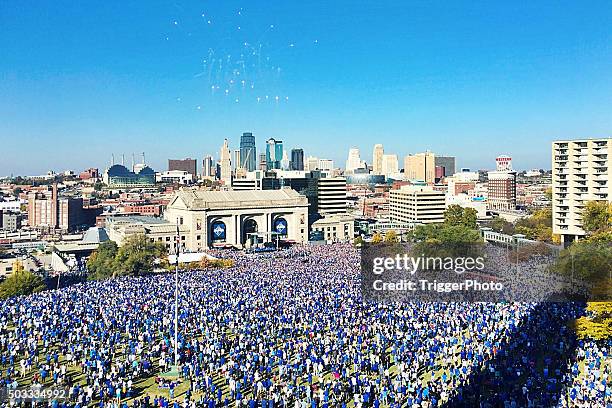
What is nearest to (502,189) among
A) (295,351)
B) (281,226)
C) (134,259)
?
(281,226)

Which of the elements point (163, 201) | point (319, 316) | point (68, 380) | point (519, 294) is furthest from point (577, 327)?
point (163, 201)

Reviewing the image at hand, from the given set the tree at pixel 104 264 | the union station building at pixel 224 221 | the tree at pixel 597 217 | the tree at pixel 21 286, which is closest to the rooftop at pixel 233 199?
the union station building at pixel 224 221

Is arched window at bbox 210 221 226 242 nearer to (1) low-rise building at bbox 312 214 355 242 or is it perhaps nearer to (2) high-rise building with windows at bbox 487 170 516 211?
(1) low-rise building at bbox 312 214 355 242

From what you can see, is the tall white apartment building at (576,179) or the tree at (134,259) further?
the tall white apartment building at (576,179)

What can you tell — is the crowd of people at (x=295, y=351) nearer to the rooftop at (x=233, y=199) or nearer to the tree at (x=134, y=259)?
the tree at (x=134, y=259)

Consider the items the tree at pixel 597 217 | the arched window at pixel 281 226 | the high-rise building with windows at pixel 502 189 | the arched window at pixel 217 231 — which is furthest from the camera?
the high-rise building with windows at pixel 502 189

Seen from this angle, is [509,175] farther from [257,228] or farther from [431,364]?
[431,364]

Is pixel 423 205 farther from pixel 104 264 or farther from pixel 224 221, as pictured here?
pixel 104 264
